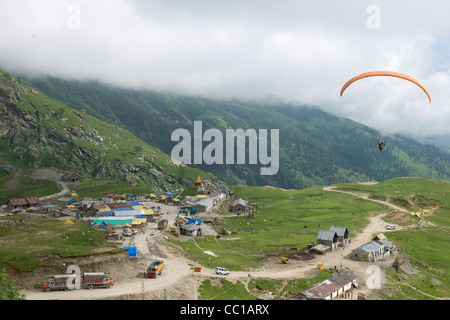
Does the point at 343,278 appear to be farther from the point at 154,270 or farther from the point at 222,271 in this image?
the point at 154,270

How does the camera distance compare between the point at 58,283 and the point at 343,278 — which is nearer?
the point at 58,283

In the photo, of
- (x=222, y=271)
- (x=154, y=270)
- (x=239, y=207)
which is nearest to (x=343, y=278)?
(x=222, y=271)

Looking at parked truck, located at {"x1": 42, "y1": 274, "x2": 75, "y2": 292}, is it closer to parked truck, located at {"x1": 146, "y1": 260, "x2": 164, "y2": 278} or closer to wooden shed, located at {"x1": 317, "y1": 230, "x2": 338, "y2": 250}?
parked truck, located at {"x1": 146, "y1": 260, "x2": 164, "y2": 278}

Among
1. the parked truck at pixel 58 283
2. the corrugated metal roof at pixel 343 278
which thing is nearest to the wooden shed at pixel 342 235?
the corrugated metal roof at pixel 343 278
